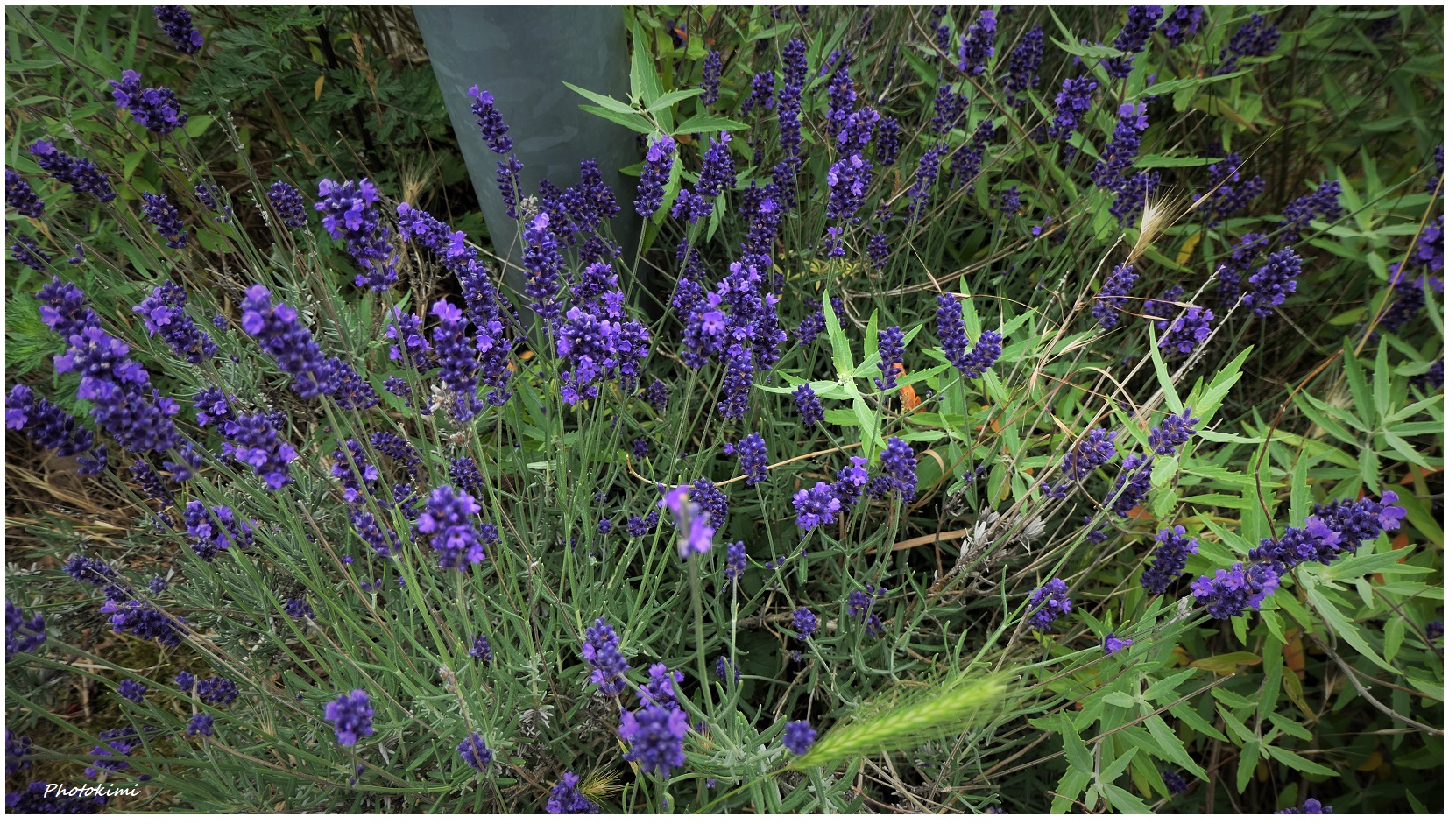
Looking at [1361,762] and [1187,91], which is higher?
[1187,91]

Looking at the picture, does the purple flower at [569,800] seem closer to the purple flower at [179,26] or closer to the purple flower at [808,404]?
the purple flower at [808,404]

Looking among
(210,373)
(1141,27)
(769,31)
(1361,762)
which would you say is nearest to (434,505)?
(210,373)

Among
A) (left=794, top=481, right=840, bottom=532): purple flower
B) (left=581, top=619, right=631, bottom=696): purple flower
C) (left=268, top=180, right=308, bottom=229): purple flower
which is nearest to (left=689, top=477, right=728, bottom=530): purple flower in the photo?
(left=794, top=481, right=840, bottom=532): purple flower

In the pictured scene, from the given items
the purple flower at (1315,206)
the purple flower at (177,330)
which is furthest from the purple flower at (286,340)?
the purple flower at (1315,206)

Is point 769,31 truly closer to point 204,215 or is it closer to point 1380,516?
point 204,215

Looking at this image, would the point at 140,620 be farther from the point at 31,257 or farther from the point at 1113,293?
the point at 1113,293

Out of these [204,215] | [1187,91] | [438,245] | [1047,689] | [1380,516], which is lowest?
[1047,689]
